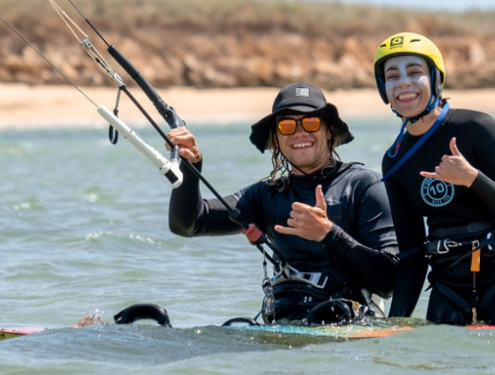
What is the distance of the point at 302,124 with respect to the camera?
6.10 metres

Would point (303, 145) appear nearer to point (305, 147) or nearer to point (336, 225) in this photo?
point (305, 147)

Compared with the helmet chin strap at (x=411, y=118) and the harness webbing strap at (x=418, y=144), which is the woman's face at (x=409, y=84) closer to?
the helmet chin strap at (x=411, y=118)

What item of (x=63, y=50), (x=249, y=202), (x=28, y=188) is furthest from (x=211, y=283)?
(x=63, y=50)

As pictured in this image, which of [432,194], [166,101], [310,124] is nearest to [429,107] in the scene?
[432,194]

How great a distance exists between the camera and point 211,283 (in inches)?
356

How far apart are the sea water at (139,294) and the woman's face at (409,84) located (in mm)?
1099

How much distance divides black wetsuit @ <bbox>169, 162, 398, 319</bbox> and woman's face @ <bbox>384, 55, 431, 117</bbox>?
19.6 inches

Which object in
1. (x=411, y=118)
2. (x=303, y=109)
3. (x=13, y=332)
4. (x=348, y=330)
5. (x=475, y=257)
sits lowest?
(x=348, y=330)

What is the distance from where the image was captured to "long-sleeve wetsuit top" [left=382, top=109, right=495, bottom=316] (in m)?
5.82

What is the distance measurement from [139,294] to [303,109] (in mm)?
2913

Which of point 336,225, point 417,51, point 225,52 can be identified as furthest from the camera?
point 225,52

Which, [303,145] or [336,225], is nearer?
[336,225]

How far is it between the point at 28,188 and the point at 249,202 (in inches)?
415

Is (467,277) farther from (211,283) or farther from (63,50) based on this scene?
(63,50)
